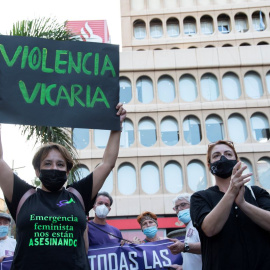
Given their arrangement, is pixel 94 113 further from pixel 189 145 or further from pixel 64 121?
pixel 189 145

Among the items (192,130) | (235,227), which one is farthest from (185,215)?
(192,130)

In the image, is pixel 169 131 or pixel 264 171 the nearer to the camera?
pixel 264 171

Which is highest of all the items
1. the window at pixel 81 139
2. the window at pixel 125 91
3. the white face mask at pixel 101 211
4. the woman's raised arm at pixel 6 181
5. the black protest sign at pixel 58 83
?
the window at pixel 125 91

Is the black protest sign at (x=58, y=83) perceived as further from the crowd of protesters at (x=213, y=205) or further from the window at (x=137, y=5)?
the window at (x=137, y=5)

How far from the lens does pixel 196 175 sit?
834 inches

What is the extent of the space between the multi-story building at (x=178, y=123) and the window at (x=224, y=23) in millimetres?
8305

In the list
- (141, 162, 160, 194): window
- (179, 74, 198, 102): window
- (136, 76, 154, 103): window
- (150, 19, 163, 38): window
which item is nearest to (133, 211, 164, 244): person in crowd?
(141, 162, 160, 194): window

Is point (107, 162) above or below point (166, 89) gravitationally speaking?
below

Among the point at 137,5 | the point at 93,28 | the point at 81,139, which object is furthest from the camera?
the point at 137,5

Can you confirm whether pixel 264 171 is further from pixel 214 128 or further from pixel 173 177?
pixel 173 177

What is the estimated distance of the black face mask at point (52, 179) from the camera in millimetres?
2445

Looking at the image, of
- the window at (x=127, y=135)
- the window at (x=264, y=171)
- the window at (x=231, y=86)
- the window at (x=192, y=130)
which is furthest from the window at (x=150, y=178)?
the window at (x=231, y=86)

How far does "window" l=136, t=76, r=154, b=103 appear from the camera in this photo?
22594mm

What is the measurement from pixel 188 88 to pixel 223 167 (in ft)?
68.5
